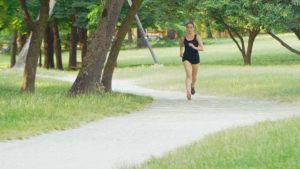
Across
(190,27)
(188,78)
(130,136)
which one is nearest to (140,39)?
(188,78)

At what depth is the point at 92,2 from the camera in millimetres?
39562

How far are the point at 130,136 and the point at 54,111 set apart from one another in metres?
2.60

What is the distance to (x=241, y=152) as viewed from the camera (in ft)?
25.0

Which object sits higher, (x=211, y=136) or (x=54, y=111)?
(x=211, y=136)

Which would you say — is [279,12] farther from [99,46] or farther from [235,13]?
[235,13]

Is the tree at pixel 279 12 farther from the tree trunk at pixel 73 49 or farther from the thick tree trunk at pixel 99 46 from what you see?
the tree trunk at pixel 73 49

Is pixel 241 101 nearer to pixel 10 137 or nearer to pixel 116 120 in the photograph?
pixel 116 120

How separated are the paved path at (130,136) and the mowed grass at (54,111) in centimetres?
30

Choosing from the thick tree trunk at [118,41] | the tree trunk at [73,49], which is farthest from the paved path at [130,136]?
the tree trunk at [73,49]

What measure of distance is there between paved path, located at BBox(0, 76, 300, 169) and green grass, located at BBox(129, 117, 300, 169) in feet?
1.88

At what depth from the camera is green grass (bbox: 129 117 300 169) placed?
7.00 m

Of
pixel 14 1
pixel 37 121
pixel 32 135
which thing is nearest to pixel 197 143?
pixel 32 135

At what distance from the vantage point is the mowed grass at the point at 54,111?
10.9 m

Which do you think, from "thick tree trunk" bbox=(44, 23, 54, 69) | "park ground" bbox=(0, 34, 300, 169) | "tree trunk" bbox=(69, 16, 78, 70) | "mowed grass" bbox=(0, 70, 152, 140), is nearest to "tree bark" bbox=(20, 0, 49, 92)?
"mowed grass" bbox=(0, 70, 152, 140)
